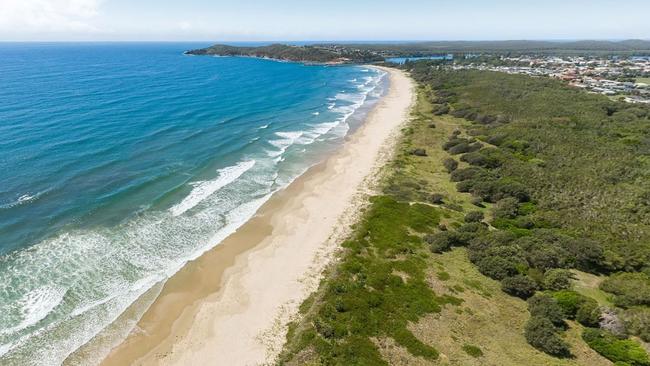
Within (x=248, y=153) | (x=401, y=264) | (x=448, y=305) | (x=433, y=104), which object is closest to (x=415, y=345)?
(x=448, y=305)

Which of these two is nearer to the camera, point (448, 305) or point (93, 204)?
point (448, 305)

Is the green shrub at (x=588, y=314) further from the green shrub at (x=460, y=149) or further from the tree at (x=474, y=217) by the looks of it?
the green shrub at (x=460, y=149)

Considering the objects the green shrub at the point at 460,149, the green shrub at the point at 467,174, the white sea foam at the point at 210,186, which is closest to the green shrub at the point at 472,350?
the green shrub at the point at 467,174

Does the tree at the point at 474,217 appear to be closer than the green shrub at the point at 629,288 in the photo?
No

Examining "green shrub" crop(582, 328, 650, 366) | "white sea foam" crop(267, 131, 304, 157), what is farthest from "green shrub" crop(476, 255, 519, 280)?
"white sea foam" crop(267, 131, 304, 157)

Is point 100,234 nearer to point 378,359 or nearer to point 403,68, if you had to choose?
point 378,359

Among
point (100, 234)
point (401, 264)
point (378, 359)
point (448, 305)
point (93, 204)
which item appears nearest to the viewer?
point (378, 359)
